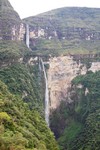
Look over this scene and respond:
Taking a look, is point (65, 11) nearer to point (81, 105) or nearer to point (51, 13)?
point (51, 13)

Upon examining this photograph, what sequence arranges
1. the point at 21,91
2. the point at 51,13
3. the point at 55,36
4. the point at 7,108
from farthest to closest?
the point at 51,13 < the point at 55,36 < the point at 21,91 < the point at 7,108

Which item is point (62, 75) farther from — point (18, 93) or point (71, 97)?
point (18, 93)

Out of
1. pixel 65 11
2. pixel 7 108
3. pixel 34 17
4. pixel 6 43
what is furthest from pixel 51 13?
pixel 7 108

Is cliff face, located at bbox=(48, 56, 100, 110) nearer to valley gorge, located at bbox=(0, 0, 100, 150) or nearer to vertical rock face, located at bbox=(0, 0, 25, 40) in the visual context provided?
valley gorge, located at bbox=(0, 0, 100, 150)

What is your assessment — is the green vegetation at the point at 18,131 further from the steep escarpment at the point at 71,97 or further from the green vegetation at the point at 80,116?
the steep escarpment at the point at 71,97

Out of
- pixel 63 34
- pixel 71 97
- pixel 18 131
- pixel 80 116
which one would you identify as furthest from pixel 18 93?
pixel 63 34

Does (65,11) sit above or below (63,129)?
above

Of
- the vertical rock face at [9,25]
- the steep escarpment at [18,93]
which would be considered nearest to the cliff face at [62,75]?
the steep escarpment at [18,93]
